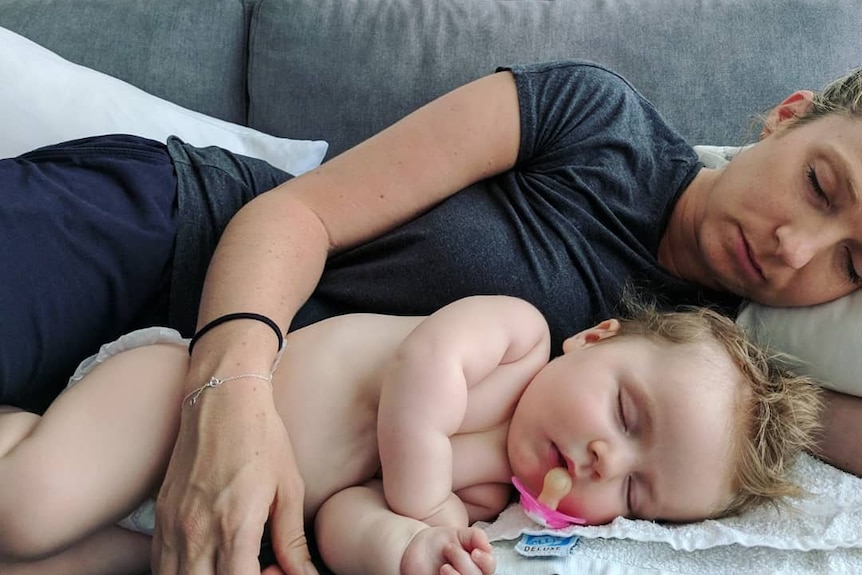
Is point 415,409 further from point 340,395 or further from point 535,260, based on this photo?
point 535,260

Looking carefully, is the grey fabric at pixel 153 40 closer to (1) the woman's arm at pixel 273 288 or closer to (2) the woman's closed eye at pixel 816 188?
(1) the woman's arm at pixel 273 288

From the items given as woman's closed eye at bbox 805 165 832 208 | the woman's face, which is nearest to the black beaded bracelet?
the woman's face

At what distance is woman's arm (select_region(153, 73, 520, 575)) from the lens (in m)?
0.80

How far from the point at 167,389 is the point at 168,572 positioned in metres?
0.21

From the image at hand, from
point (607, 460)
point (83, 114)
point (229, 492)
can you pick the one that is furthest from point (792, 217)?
point (83, 114)

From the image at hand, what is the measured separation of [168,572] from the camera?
32.0 inches

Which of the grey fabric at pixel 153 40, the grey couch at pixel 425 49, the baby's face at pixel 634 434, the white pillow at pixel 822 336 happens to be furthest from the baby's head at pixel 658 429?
the grey fabric at pixel 153 40

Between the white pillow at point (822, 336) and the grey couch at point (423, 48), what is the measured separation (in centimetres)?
64

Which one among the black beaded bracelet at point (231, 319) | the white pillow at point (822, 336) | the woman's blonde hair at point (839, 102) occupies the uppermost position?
the woman's blonde hair at point (839, 102)

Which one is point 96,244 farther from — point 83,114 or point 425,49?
point 425,49

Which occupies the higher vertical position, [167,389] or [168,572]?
[167,389]

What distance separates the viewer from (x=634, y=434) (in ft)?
3.10

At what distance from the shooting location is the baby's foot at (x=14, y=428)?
2.80 ft

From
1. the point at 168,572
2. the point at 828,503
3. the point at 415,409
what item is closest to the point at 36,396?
the point at 168,572
